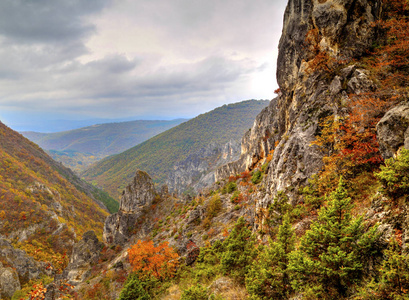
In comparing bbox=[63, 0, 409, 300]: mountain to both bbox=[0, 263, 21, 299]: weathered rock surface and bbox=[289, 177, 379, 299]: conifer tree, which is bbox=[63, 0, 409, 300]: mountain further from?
bbox=[0, 263, 21, 299]: weathered rock surface

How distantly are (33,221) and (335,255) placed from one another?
112459 mm

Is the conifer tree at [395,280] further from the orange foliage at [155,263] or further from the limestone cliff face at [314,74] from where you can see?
the orange foliage at [155,263]

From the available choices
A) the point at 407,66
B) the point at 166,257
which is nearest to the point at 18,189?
the point at 166,257

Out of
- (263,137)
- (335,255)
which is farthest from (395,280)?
(263,137)

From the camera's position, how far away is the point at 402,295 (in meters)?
4.02

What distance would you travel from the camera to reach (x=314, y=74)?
18484 mm

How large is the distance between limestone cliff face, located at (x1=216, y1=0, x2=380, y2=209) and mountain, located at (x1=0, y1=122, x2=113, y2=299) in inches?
2894

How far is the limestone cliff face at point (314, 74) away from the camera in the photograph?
47.3ft

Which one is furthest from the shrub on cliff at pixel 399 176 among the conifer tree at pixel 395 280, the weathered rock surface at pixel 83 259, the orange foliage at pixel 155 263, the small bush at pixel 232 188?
the weathered rock surface at pixel 83 259

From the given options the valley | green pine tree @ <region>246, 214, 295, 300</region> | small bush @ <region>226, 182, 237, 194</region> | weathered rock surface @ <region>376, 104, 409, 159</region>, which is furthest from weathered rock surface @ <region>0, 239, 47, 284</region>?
weathered rock surface @ <region>376, 104, 409, 159</region>

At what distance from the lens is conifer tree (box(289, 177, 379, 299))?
18.0 feet

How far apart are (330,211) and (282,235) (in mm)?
2740

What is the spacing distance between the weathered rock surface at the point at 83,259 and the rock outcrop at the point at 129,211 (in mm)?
4406

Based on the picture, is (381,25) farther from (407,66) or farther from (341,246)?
(341,246)
